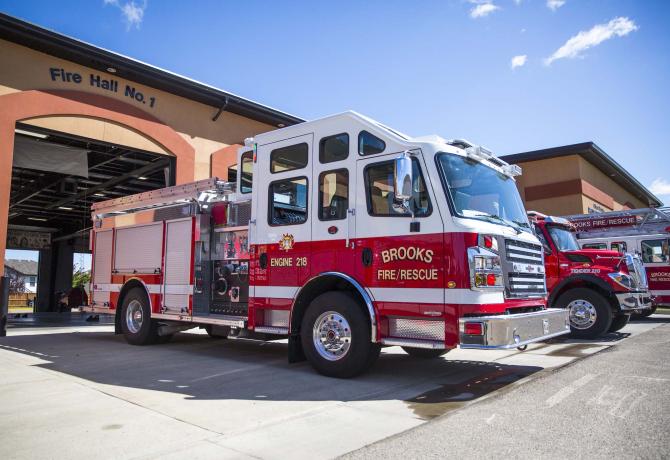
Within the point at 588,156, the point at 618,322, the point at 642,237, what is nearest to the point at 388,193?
the point at 618,322

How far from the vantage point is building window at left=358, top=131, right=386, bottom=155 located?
589 centimetres

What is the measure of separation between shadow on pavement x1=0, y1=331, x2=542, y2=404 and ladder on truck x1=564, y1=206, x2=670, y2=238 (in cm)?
1004

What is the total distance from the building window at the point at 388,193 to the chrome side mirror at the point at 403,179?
30 cm

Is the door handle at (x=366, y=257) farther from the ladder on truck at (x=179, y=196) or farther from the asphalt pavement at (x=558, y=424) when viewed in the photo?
the ladder on truck at (x=179, y=196)

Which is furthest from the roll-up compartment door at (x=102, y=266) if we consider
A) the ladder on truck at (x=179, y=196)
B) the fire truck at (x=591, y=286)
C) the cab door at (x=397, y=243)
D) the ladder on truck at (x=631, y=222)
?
the ladder on truck at (x=631, y=222)

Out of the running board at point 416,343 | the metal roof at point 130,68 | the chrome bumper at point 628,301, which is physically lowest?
the running board at point 416,343

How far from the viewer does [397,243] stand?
561 centimetres

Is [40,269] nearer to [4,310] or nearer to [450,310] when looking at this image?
[4,310]

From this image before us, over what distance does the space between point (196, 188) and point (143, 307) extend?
2.40m

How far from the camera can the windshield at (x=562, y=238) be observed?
10438 millimetres

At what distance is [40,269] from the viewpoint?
3206 centimetres

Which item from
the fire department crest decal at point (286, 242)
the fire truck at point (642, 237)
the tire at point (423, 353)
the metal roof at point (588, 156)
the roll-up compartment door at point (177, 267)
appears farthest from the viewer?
the metal roof at point (588, 156)

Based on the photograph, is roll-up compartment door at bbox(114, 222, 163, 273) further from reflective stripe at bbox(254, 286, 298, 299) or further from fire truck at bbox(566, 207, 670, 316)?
fire truck at bbox(566, 207, 670, 316)

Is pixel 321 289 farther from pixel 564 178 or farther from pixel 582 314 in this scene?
pixel 564 178
